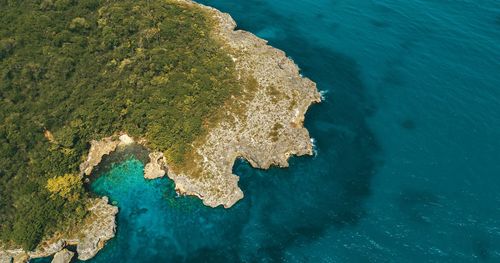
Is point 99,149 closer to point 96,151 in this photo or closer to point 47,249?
point 96,151

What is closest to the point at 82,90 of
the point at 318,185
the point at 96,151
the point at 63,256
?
the point at 96,151

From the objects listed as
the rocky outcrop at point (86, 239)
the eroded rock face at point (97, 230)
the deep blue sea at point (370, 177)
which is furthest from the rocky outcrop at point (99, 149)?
the rocky outcrop at point (86, 239)

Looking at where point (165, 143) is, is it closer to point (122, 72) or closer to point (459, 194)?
point (122, 72)

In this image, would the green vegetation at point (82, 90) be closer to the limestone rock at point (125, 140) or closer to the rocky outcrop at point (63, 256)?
the limestone rock at point (125, 140)

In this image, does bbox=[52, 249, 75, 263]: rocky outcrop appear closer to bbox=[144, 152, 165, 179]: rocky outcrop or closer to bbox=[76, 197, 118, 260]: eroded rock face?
bbox=[76, 197, 118, 260]: eroded rock face

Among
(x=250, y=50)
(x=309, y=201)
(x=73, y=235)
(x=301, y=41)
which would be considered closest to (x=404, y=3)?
(x=301, y=41)

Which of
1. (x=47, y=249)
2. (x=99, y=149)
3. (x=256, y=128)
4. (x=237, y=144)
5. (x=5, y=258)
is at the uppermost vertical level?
(x=256, y=128)
